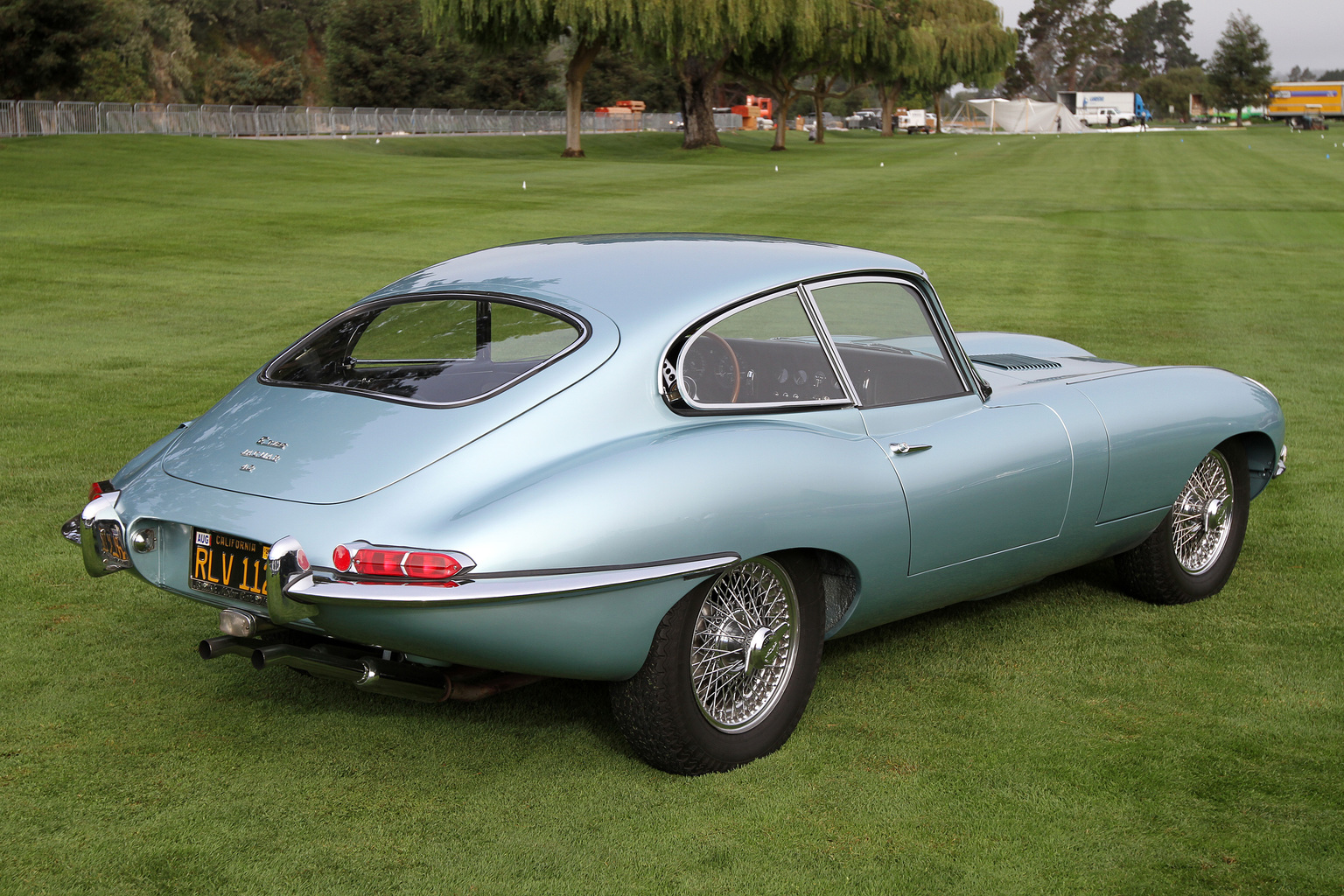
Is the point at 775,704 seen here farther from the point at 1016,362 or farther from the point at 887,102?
the point at 887,102

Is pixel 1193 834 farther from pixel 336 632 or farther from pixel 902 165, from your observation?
pixel 902 165

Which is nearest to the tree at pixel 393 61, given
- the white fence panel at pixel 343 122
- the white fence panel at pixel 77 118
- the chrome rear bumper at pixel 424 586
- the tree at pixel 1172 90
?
the white fence panel at pixel 343 122

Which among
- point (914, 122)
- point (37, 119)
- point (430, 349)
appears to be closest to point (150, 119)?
point (37, 119)

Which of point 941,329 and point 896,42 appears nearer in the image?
point 941,329

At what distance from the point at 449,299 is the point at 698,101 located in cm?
5238

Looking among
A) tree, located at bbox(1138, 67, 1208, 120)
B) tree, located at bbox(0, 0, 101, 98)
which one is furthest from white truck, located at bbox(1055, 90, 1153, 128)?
tree, located at bbox(0, 0, 101, 98)

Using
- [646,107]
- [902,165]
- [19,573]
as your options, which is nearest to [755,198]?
[902,165]

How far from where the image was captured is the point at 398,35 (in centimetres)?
7731

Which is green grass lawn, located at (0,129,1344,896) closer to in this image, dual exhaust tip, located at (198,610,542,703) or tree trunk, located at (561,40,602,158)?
dual exhaust tip, located at (198,610,542,703)

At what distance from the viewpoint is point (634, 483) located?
3.40 meters

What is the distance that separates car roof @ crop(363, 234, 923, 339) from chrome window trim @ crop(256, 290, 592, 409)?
25 millimetres

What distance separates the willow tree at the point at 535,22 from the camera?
39.8m

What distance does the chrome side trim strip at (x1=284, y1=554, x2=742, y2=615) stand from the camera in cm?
313

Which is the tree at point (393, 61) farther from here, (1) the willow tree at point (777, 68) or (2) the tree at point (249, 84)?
(1) the willow tree at point (777, 68)
